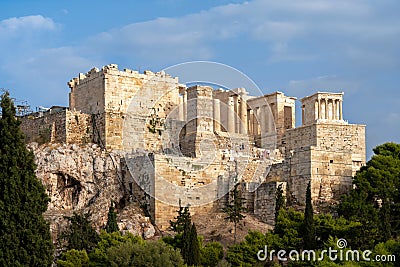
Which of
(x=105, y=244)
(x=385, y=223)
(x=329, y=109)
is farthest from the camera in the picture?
(x=329, y=109)

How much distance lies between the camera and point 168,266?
3834 cm

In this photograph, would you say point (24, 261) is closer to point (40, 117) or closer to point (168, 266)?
point (168, 266)

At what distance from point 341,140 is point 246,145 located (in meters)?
5.30

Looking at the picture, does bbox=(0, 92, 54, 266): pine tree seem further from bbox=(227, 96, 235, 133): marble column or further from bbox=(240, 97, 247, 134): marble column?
bbox=(240, 97, 247, 134): marble column

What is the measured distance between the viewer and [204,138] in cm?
5322

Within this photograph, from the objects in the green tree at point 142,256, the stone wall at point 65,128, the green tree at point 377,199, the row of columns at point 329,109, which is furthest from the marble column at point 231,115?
the green tree at point 142,256

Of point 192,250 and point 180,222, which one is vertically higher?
point 180,222

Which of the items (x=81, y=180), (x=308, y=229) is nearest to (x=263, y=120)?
(x=81, y=180)

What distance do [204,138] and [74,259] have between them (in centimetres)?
1483

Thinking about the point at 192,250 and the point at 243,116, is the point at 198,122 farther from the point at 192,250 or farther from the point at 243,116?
the point at 192,250

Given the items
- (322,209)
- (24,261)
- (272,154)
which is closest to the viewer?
(24,261)

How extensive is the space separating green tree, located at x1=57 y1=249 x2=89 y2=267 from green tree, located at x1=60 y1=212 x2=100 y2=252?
7.11ft

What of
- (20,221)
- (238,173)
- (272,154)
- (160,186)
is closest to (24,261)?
(20,221)

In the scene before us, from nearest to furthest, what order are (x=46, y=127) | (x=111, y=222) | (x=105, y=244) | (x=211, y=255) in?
(x=105, y=244), (x=211, y=255), (x=111, y=222), (x=46, y=127)
